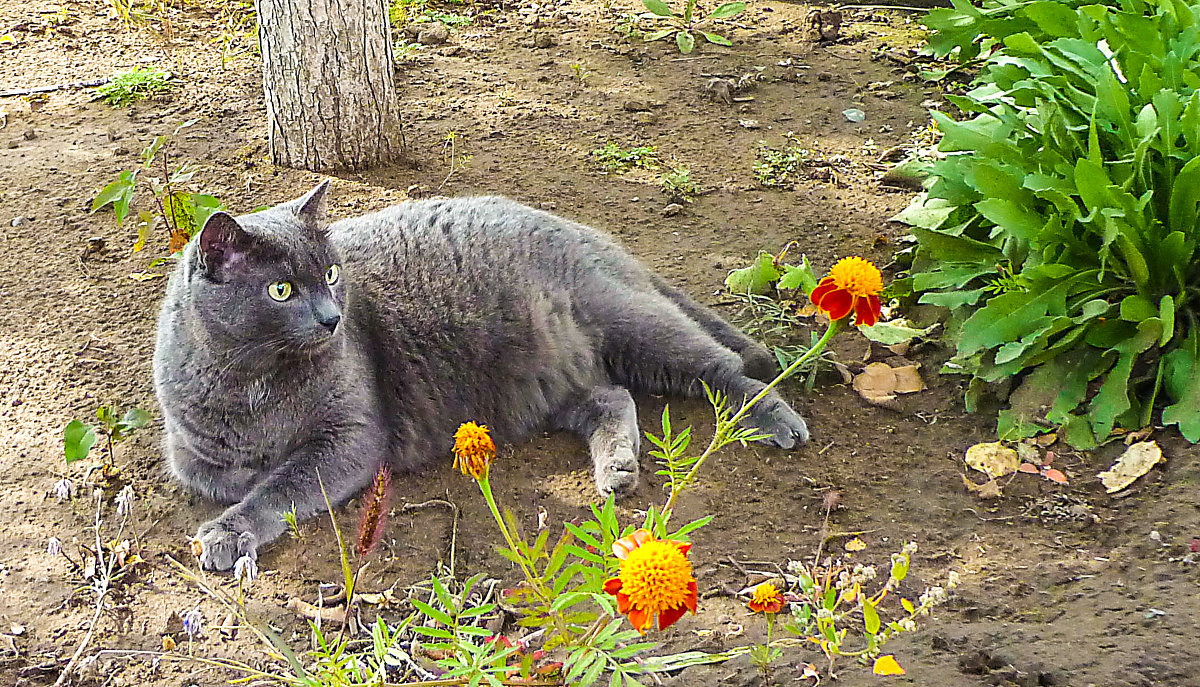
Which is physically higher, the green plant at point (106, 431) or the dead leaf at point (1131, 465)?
the dead leaf at point (1131, 465)

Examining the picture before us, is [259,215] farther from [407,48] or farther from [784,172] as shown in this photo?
[407,48]

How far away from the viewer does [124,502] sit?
2.29 meters

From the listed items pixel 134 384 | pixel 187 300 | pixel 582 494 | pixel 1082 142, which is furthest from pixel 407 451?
pixel 1082 142

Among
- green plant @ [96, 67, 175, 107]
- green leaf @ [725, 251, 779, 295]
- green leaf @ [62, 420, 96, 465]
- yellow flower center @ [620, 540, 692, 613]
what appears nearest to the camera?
yellow flower center @ [620, 540, 692, 613]

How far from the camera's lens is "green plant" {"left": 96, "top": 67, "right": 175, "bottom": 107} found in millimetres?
4719

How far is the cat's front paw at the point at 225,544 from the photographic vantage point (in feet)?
7.82

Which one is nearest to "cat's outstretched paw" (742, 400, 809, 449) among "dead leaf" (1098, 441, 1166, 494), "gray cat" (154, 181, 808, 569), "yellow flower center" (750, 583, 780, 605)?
"gray cat" (154, 181, 808, 569)

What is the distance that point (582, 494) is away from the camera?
271 cm

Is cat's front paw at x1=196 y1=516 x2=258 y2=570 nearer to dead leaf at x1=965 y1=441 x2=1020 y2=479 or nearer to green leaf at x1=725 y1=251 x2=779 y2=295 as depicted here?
green leaf at x1=725 y1=251 x2=779 y2=295

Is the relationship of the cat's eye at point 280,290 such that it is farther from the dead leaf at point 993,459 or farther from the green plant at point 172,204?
the dead leaf at point 993,459

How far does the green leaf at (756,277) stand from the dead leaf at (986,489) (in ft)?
3.32

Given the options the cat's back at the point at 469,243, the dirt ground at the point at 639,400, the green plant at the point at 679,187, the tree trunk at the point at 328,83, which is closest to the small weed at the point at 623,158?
the dirt ground at the point at 639,400

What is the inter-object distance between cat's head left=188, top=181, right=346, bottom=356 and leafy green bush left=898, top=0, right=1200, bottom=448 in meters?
1.72

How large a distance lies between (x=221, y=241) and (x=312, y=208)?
29 cm
